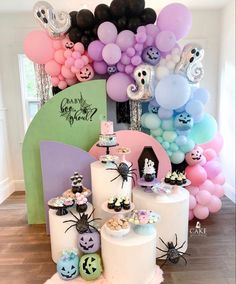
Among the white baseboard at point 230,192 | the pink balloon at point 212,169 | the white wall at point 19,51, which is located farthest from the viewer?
the white wall at point 19,51

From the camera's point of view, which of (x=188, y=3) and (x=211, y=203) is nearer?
(x=211, y=203)

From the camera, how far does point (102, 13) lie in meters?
2.21

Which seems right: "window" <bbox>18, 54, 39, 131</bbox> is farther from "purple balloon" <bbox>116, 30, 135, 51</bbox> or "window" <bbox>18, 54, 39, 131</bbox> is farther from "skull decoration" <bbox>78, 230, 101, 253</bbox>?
"skull decoration" <bbox>78, 230, 101, 253</bbox>

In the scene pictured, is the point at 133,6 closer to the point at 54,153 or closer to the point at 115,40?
the point at 115,40

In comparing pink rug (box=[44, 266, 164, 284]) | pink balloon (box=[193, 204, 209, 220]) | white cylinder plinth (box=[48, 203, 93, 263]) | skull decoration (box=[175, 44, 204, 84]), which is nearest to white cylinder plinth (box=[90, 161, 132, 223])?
white cylinder plinth (box=[48, 203, 93, 263])

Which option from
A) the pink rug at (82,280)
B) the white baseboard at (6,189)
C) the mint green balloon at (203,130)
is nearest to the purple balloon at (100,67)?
the mint green balloon at (203,130)

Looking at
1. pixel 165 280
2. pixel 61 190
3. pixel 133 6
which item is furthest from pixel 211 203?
pixel 133 6

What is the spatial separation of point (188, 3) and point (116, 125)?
1.63 m

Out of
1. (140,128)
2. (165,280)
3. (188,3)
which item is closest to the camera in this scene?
(165,280)

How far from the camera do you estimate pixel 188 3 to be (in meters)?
2.85

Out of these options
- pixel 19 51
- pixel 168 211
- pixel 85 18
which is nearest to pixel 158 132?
pixel 168 211

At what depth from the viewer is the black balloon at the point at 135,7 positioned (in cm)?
214

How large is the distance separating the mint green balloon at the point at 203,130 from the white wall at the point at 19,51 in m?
0.85

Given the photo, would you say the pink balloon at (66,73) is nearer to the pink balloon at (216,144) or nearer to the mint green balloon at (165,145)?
the mint green balloon at (165,145)
